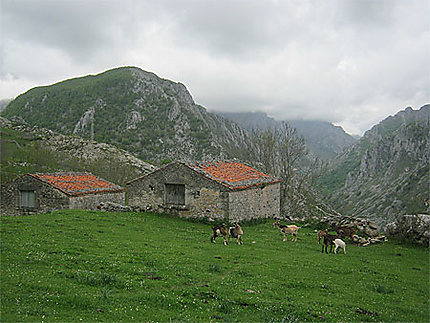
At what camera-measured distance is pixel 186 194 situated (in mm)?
25406

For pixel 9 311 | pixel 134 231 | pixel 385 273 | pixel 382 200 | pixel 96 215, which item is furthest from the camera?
pixel 382 200

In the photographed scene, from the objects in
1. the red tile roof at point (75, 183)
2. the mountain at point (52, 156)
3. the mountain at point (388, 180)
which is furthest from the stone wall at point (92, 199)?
the mountain at point (388, 180)

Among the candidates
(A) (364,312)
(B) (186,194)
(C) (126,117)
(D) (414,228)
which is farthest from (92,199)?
(C) (126,117)

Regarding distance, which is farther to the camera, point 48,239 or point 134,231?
point 134,231

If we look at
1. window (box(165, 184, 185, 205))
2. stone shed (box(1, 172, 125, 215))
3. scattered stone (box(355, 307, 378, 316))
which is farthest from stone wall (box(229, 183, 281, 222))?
scattered stone (box(355, 307, 378, 316))

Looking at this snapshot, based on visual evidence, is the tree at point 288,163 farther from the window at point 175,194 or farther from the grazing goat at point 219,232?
the grazing goat at point 219,232

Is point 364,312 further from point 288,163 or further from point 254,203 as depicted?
point 288,163

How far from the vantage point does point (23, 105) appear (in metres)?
127

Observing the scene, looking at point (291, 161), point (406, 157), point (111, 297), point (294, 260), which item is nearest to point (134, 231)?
point (294, 260)

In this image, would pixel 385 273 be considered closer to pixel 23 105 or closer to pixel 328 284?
pixel 328 284

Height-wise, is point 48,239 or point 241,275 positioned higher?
point 48,239

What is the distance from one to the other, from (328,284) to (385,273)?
4038mm

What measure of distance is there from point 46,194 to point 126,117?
319 ft

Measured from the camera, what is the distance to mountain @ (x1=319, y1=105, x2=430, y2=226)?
321 ft
